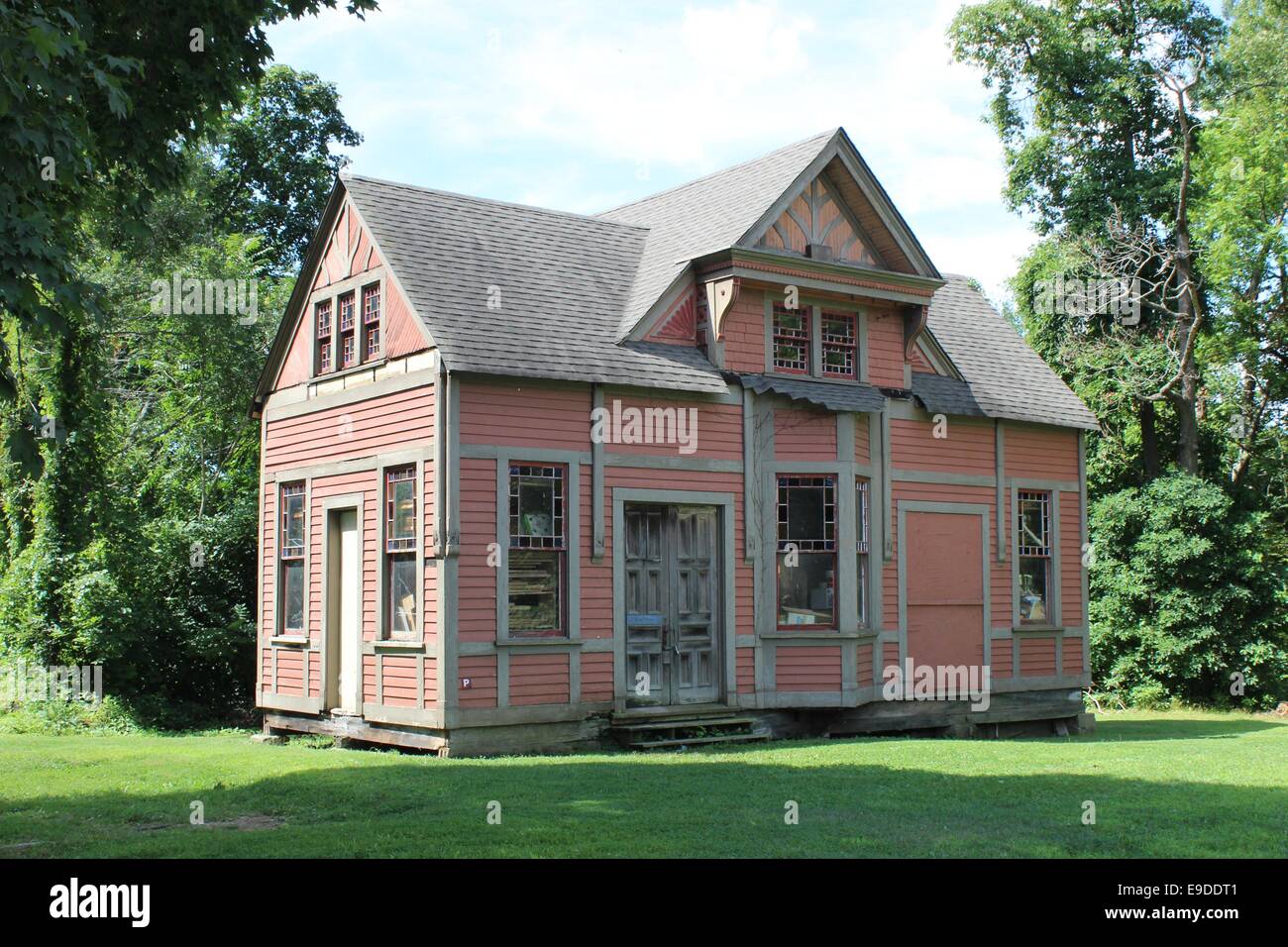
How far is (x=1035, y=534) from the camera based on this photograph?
22125 mm

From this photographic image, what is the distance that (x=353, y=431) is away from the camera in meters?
18.3

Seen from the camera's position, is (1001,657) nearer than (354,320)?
No

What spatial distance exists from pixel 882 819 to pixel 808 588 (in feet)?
26.8

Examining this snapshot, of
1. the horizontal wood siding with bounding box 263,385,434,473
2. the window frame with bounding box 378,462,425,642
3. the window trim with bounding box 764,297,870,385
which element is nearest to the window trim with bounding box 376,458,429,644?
the window frame with bounding box 378,462,425,642

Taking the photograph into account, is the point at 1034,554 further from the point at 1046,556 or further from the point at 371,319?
the point at 371,319

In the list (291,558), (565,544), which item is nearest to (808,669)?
(565,544)

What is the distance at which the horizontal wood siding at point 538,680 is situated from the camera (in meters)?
16.4

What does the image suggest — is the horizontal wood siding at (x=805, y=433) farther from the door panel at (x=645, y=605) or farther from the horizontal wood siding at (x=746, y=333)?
the door panel at (x=645, y=605)

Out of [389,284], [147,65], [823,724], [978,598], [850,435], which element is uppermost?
[147,65]

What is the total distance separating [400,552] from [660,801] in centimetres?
662

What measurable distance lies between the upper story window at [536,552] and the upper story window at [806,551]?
3541 mm
